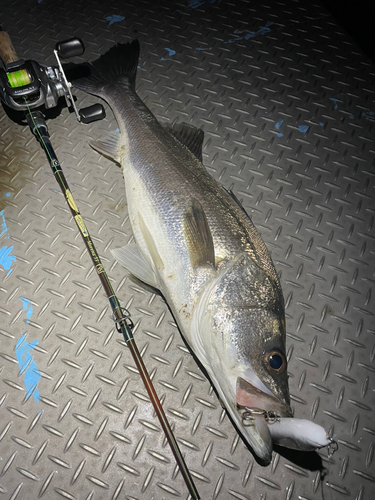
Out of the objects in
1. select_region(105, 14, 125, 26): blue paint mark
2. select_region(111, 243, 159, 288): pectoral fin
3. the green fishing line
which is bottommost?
select_region(111, 243, 159, 288): pectoral fin

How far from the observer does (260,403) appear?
4.67 ft

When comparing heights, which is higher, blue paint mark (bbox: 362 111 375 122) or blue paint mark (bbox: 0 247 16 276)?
blue paint mark (bbox: 362 111 375 122)

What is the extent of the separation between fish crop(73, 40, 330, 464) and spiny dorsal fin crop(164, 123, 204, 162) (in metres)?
0.01

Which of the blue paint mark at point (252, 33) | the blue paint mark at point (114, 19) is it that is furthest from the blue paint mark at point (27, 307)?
the blue paint mark at point (252, 33)

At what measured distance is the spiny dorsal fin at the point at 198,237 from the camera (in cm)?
169

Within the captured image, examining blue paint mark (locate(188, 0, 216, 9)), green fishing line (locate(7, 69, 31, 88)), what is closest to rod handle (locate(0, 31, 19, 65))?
green fishing line (locate(7, 69, 31, 88))

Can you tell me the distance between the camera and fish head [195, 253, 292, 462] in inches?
56.4

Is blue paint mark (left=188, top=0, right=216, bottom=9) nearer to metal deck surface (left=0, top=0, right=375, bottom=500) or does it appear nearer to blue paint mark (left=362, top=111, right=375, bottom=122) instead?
metal deck surface (left=0, top=0, right=375, bottom=500)

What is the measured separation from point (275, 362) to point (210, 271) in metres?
0.45

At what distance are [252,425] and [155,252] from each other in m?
0.84

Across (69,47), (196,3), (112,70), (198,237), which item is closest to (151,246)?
(198,237)

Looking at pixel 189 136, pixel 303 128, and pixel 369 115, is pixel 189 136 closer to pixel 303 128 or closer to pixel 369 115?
pixel 303 128

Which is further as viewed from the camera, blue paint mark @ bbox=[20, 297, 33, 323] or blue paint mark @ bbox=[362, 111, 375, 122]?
blue paint mark @ bbox=[362, 111, 375, 122]

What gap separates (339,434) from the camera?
5.75 ft
